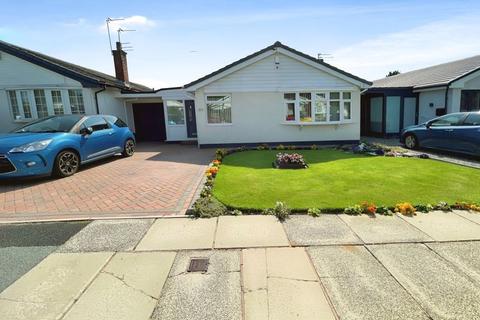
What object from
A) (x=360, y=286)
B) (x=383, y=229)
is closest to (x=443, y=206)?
(x=383, y=229)

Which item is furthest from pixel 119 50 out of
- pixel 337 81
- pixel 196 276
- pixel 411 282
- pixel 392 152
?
pixel 411 282

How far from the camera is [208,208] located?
4980 mm

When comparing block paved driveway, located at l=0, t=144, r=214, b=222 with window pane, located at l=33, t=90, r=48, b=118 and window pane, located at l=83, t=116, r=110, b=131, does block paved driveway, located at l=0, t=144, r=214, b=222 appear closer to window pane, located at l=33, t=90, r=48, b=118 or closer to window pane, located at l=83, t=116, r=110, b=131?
window pane, located at l=83, t=116, r=110, b=131

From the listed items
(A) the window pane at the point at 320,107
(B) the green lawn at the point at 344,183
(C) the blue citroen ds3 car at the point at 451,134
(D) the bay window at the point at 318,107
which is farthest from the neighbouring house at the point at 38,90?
(C) the blue citroen ds3 car at the point at 451,134

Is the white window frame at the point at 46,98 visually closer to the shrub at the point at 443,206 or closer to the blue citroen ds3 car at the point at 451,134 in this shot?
the shrub at the point at 443,206

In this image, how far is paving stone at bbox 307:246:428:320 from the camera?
2527 mm

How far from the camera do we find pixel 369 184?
6.43 meters

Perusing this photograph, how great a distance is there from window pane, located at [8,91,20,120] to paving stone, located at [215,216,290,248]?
14053 mm

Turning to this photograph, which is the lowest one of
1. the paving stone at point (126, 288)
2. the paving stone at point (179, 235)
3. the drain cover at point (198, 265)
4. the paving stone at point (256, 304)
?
the paving stone at point (256, 304)

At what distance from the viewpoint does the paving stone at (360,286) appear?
2527 mm

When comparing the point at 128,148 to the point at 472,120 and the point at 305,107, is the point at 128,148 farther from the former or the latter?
the point at 472,120

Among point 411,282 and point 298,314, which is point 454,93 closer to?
point 411,282

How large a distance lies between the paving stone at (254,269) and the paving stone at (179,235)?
1.92 ft

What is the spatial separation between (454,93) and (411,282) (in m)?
14.6
